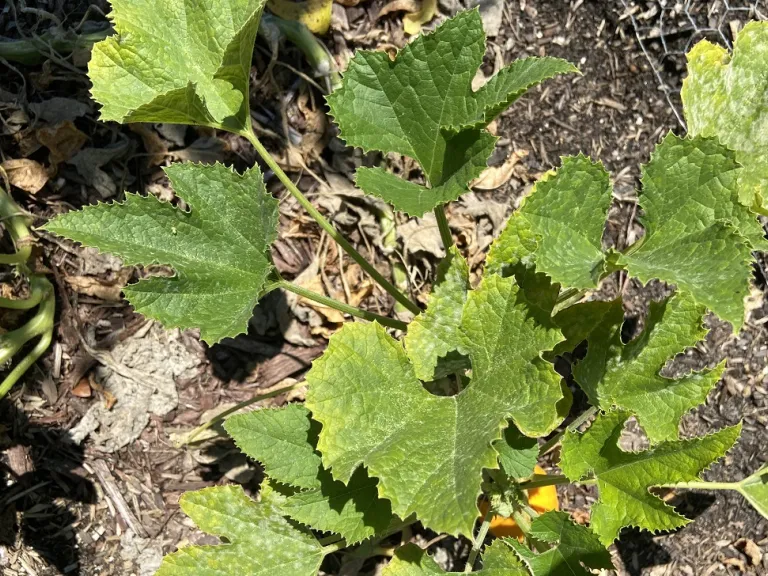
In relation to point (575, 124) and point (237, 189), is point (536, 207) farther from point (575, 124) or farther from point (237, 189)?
point (575, 124)

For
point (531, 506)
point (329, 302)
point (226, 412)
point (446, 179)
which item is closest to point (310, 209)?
point (329, 302)

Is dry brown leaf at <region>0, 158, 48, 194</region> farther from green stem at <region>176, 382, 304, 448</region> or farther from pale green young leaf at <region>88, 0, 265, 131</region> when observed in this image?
green stem at <region>176, 382, 304, 448</region>

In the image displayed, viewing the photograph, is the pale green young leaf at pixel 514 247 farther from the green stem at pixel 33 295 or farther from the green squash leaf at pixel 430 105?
the green stem at pixel 33 295

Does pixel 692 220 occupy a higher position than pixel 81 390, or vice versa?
pixel 692 220

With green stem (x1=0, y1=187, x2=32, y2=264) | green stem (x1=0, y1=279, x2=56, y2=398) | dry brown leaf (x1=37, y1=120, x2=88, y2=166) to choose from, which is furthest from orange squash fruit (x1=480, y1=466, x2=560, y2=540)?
dry brown leaf (x1=37, y1=120, x2=88, y2=166)

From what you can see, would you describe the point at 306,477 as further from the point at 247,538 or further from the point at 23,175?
the point at 23,175

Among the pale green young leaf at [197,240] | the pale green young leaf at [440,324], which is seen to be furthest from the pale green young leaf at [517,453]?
the pale green young leaf at [197,240]
